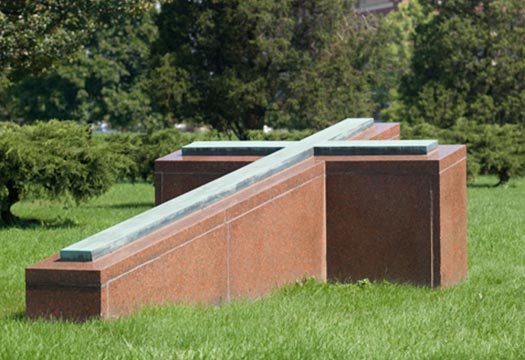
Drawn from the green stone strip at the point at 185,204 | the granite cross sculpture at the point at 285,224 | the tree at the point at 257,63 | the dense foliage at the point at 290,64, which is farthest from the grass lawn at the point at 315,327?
the tree at the point at 257,63

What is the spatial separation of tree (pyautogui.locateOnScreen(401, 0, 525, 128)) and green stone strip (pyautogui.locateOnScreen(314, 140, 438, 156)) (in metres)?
32.6

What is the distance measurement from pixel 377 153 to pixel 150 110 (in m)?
51.3

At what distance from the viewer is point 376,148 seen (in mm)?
8102

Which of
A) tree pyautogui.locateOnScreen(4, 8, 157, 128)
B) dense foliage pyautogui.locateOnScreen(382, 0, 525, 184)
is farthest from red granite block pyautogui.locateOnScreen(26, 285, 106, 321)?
tree pyautogui.locateOnScreen(4, 8, 157, 128)

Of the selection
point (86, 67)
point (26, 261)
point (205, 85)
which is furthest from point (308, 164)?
point (86, 67)

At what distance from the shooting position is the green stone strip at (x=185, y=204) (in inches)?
234

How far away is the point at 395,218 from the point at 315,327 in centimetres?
235

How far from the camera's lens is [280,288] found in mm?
7488

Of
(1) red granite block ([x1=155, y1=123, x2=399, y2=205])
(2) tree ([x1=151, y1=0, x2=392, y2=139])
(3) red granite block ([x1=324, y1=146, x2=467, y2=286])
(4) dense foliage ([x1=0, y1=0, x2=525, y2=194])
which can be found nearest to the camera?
(3) red granite block ([x1=324, y1=146, x2=467, y2=286])

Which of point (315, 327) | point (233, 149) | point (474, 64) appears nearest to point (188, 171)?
point (233, 149)

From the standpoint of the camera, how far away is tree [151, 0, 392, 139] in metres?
33.5

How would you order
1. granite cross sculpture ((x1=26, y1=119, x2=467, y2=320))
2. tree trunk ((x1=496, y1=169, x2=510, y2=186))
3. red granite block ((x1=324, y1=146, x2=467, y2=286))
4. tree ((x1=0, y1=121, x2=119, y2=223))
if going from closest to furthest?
granite cross sculpture ((x1=26, y1=119, x2=467, y2=320)), red granite block ((x1=324, y1=146, x2=467, y2=286)), tree ((x1=0, y1=121, x2=119, y2=223)), tree trunk ((x1=496, y1=169, x2=510, y2=186))

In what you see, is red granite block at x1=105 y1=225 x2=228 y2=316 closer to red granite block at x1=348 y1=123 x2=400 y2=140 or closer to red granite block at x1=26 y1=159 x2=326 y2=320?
red granite block at x1=26 y1=159 x2=326 y2=320

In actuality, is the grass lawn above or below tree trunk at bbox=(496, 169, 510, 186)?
above
